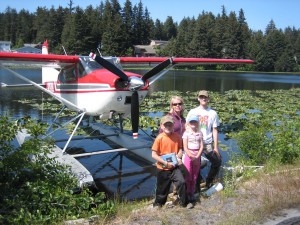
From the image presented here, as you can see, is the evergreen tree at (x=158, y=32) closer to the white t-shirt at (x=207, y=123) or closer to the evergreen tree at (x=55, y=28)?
the evergreen tree at (x=55, y=28)

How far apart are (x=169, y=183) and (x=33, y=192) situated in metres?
1.59

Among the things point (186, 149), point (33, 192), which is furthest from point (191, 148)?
point (33, 192)

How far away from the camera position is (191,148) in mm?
4168

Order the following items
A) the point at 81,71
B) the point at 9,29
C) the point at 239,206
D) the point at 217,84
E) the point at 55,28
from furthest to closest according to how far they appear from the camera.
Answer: the point at 9,29, the point at 55,28, the point at 217,84, the point at 81,71, the point at 239,206

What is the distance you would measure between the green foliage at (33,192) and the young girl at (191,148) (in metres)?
1.01

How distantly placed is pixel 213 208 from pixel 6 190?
238 centimetres

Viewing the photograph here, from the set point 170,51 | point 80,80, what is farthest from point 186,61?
point 170,51

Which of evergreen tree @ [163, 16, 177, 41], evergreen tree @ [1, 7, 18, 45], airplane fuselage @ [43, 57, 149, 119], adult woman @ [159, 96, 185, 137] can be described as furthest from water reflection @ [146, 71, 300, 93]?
evergreen tree @ [163, 16, 177, 41]

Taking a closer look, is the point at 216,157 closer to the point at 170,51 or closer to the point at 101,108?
the point at 101,108

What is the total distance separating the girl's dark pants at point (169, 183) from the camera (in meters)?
4.03

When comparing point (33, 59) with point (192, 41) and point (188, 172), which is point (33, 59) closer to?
point (188, 172)

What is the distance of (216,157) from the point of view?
478 cm

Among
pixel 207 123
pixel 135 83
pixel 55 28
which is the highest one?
pixel 55 28

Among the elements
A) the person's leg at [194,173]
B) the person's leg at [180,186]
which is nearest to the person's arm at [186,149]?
the person's leg at [194,173]
